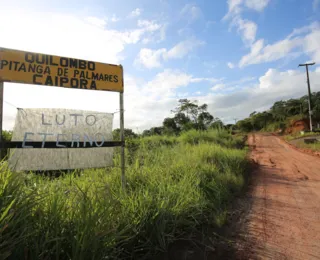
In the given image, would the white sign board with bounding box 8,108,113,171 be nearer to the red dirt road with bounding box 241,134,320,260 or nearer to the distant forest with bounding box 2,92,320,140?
the red dirt road with bounding box 241,134,320,260

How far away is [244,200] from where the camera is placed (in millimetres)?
4746

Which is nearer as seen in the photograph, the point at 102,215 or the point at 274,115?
the point at 102,215

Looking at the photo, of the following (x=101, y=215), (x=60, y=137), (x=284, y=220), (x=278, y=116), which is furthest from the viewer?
(x=278, y=116)

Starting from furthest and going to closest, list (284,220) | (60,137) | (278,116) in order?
1. (278,116)
2. (284,220)
3. (60,137)

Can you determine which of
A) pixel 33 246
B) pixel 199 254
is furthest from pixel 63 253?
pixel 199 254

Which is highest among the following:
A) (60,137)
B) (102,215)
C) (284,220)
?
(60,137)

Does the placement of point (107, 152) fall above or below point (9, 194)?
above

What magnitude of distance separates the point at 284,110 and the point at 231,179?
52.4 m

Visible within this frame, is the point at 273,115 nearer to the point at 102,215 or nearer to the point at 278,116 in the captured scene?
the point at 278,116

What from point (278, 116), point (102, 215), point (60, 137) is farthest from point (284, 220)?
point (278, 116)

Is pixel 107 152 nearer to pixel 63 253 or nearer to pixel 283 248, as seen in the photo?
pixel 63 253

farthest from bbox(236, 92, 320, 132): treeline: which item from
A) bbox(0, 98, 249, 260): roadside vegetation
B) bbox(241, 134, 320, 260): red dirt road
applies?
bbox(0, 98, 249, 260): roadside vegetation

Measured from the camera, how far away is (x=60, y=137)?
324cm

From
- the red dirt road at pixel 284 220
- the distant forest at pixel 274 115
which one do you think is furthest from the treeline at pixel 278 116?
the red dirt road at pixel 284 220
